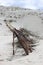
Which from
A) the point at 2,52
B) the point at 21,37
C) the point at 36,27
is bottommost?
the point at 36,27

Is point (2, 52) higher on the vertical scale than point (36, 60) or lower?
lower

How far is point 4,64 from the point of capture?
28.3 feet

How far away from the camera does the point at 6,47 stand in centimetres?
1274

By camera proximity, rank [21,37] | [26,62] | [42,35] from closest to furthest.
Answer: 1. [26,62]
2. [21,37]
3. [42,35]

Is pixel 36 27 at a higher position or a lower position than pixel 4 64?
lower

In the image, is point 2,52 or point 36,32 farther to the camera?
point 36,32

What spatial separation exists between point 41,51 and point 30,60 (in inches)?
50.9

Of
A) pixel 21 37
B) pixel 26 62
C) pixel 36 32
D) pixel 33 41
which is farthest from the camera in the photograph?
pixel 36 32

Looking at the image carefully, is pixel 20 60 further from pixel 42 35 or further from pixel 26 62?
pixel 42 35

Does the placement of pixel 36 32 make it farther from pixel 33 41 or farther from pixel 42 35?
pixel 33 41

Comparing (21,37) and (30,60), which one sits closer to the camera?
(30,60)

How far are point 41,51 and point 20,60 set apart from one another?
133 centimetres

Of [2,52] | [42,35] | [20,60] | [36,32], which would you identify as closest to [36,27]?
[36,32]

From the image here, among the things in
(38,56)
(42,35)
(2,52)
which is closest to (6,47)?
(2,52)
